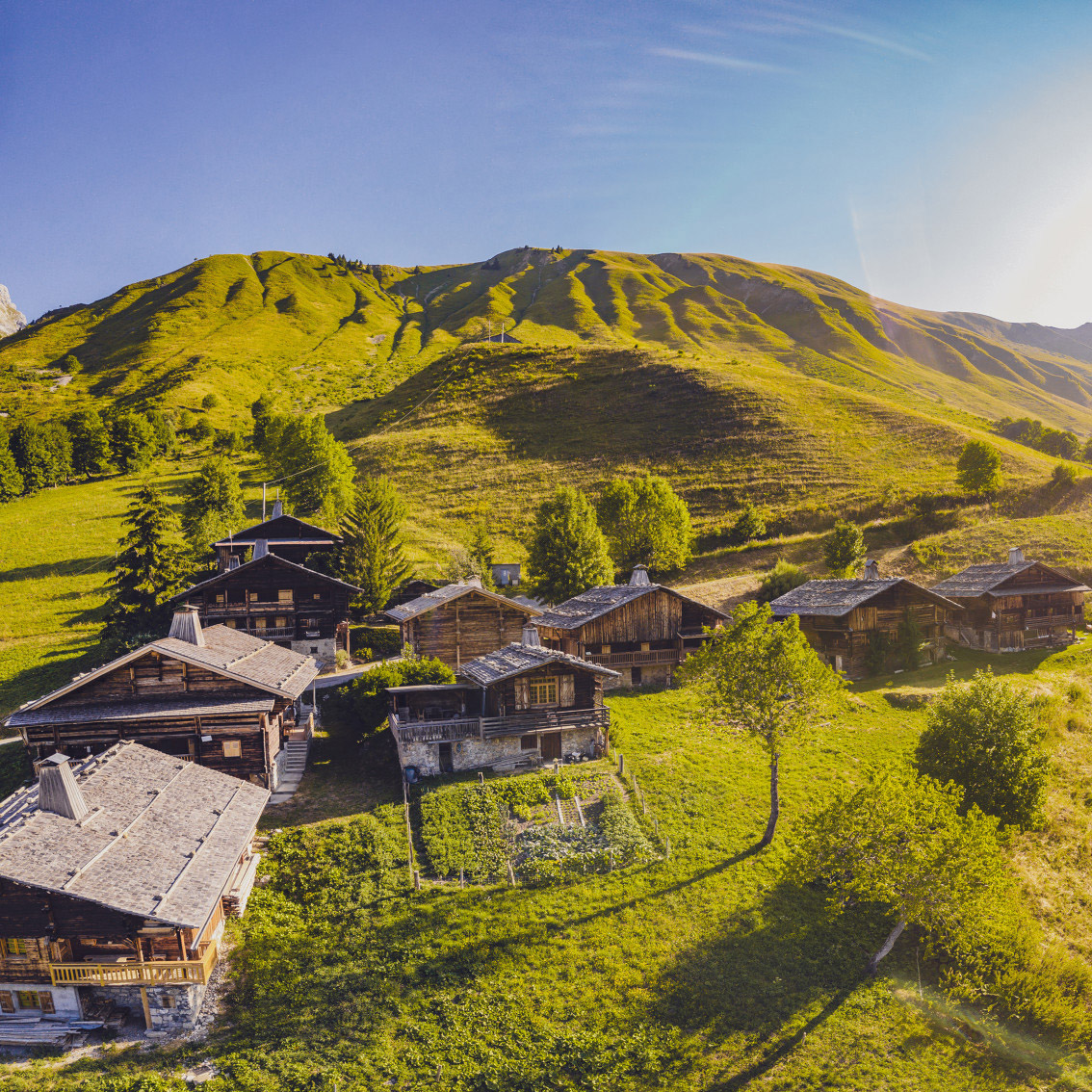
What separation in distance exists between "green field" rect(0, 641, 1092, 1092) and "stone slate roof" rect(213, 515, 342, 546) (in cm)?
3539

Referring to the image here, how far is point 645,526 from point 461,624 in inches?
1229

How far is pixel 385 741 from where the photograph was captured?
35688 mm

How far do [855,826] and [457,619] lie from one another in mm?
30617

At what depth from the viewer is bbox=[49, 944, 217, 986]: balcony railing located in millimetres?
18828

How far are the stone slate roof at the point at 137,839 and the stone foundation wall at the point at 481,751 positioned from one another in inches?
325

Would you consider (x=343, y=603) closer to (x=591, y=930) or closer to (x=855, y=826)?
(x=591, y=930)

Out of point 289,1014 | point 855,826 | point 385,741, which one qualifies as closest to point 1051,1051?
point 855,826

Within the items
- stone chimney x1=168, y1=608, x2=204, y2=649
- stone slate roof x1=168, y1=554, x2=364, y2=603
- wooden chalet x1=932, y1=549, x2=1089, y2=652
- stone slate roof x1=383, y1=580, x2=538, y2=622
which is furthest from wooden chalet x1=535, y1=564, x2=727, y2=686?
stone chimney x1=168, y1=608, x2=204, y2=649

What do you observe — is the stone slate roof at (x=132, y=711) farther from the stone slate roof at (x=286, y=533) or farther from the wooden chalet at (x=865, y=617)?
the wooden chalet at (x=865, y=617)

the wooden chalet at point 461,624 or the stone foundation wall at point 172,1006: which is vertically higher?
the wooden chalet at point 461,624

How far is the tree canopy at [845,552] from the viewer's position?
68.0m

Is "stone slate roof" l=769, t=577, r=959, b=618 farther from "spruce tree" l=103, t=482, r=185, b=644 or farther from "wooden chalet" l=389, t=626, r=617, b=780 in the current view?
"spruce tree" l=103, t=482, r=185, b=644

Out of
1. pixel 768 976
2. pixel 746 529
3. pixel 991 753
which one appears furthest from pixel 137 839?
pixel 746 529

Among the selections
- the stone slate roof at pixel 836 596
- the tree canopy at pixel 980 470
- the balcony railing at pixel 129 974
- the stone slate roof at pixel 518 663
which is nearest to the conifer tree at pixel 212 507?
the stone slate roof at pixel 518 663
